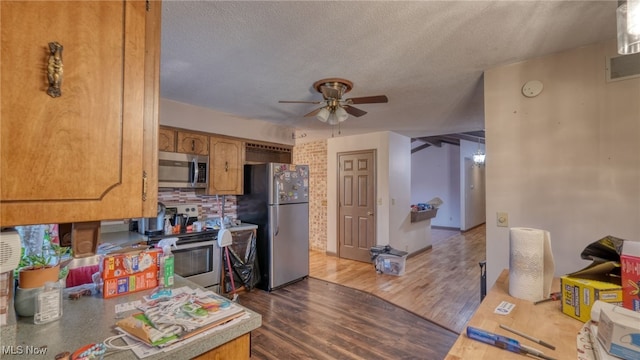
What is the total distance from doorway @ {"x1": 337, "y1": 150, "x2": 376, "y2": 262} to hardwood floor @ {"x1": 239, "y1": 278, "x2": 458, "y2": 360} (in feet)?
4.86

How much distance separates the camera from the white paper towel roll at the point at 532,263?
130 centimetres

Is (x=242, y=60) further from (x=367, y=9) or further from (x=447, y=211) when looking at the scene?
(x=447, y=211)

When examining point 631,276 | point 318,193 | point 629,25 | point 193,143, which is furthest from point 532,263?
point 318,193

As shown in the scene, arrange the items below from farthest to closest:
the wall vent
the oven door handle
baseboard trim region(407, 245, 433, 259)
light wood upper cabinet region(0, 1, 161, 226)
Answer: baseboard trim region(407, 245, 433, 259)
the oven door handle
the wall vent
light wood upper cabinet region(0, 1, 161, 226)

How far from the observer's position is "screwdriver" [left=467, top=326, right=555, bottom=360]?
0.92m

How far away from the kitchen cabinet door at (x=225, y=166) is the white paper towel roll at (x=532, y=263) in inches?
126

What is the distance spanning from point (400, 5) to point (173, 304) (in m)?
1.88

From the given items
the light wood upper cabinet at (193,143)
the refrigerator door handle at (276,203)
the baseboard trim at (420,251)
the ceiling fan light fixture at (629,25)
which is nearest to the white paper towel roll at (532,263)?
the ceiling fan light fixture at (629,25)

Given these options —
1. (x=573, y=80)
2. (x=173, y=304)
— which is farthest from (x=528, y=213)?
(x=173, y=304)

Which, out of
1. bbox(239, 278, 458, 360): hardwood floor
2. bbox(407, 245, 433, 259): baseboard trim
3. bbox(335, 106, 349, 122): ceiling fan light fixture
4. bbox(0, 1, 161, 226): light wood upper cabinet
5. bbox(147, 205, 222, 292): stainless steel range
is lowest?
bbox(239, 278, 458, 360): hardwood floor

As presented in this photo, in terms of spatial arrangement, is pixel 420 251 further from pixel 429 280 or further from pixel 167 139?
pixel 167 139

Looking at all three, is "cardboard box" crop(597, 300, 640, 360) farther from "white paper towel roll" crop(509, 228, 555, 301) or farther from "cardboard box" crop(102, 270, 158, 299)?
"cardboard box" crop(102, 270, 158, 299)

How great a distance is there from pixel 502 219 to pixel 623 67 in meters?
1.27

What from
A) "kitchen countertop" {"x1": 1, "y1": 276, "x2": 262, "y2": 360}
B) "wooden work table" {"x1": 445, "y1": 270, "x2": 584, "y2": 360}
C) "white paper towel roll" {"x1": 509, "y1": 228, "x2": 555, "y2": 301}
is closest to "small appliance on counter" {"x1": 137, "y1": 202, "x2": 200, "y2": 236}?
"kitchen countertop" {"x1": 1, "y1": 276, "x2": 262, "y2": 360}
